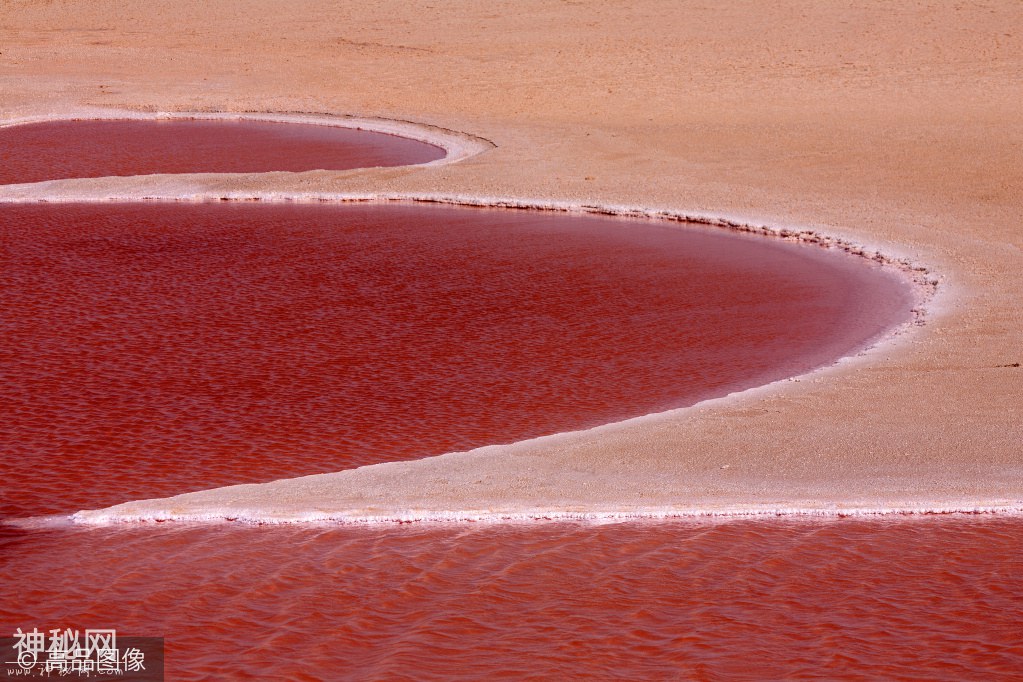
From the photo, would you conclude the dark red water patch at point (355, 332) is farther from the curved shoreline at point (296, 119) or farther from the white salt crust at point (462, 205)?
the curved shoreline at point (296, 119)

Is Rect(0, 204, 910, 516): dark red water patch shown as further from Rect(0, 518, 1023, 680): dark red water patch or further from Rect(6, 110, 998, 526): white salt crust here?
Rect(0, 518, 1023, 680): dark red water patch

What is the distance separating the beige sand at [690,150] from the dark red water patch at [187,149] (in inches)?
57.9

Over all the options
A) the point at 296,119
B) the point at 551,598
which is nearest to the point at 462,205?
the point at 296,119

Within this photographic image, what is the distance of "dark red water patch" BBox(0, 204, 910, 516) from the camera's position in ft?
26.3

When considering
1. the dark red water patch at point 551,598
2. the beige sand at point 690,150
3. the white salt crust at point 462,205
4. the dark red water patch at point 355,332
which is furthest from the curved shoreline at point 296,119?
the dark red water patch at point 551,598

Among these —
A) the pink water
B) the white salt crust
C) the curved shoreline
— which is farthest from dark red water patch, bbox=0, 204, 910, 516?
the curved shoreline

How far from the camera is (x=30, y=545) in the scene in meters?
6.38

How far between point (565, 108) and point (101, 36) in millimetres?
16252

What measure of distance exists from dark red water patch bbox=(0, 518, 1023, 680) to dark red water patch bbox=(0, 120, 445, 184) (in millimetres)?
13945

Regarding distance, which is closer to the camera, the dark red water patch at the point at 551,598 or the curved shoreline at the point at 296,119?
the dark red water patch at the point at 551,598

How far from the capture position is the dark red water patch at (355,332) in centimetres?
801

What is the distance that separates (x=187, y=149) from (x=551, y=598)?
17.7m

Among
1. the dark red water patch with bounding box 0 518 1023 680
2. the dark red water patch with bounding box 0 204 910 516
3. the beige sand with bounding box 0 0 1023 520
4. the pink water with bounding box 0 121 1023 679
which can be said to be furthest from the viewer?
the dark red water patch with bounding box 0 204 910 516

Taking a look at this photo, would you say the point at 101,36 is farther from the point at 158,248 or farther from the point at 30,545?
the point at 30,545
